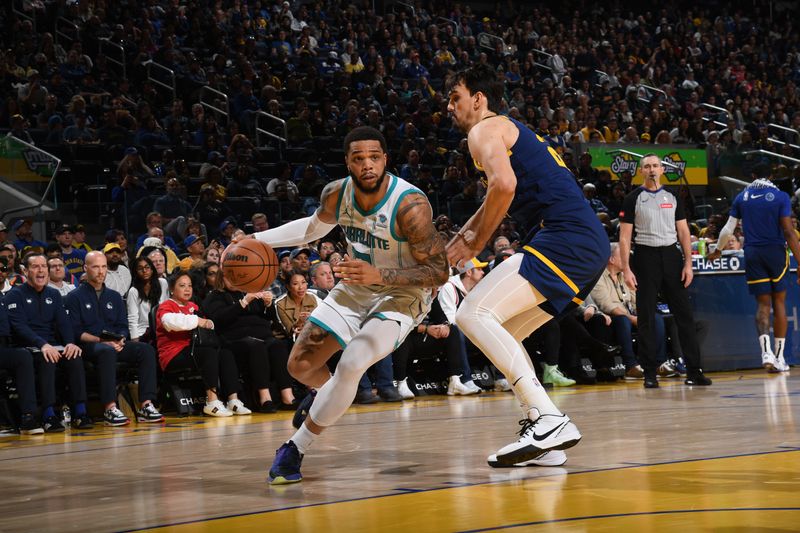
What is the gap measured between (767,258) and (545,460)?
7.09 m

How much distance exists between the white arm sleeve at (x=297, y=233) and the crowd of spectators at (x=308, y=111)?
14.2ft

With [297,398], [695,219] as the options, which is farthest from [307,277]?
[695,219]

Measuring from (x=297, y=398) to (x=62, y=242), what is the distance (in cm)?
352

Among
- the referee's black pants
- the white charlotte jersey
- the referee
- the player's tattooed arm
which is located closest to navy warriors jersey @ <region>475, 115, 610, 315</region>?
the player's tattooed arm

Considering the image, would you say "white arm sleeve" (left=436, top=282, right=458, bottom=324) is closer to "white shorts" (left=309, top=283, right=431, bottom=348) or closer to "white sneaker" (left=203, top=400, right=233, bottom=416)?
"white sneaker" (left=203, top=400, right=233, bottom=416)

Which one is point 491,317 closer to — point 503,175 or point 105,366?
point 503,175

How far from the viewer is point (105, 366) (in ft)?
29.7

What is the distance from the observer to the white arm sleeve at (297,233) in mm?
5531

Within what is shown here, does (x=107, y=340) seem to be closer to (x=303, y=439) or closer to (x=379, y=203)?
(x=303, y=439)

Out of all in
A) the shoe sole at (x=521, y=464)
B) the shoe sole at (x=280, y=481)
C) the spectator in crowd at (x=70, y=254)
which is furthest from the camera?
the spectator in crowd at (x=70, y=254)

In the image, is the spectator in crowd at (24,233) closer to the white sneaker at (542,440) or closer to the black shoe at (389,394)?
the black shoe at (389,394)

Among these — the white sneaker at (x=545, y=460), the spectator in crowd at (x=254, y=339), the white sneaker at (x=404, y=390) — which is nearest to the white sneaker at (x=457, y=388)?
the white sneaker at (x=404, y=390)

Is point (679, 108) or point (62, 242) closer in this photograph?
point (62, 242)

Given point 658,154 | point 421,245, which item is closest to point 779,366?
point 421,245
